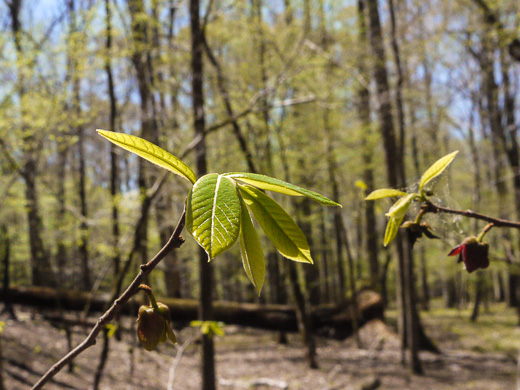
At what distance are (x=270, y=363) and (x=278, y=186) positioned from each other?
7748 millimetres

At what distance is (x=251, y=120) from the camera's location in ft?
28.0

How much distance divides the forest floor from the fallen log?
0.34 meters

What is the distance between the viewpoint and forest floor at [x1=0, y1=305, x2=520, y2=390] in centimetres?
592

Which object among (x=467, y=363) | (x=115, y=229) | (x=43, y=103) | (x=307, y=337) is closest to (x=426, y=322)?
(x=467, y=363)

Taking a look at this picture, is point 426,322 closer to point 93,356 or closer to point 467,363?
point 467,363

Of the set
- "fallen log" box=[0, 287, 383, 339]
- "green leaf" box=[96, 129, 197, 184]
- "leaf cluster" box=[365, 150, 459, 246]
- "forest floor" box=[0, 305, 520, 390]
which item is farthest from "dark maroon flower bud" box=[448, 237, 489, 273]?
"fallen log" box=[0, 287, 383, 339]

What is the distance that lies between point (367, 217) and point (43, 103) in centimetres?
855

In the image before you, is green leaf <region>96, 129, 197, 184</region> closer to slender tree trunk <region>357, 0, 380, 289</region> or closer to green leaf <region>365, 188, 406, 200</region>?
green leaf <region>365, 188, 406, 200</region>

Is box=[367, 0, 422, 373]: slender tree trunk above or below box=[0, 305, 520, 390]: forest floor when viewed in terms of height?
above

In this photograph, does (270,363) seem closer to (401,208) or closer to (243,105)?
(243,105)

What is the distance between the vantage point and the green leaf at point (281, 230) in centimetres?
39

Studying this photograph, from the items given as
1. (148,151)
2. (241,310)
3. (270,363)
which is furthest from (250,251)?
(241,310)

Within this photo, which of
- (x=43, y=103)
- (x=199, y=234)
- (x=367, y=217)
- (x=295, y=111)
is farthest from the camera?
(x=367, y=217)

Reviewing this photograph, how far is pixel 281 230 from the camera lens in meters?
0.40
